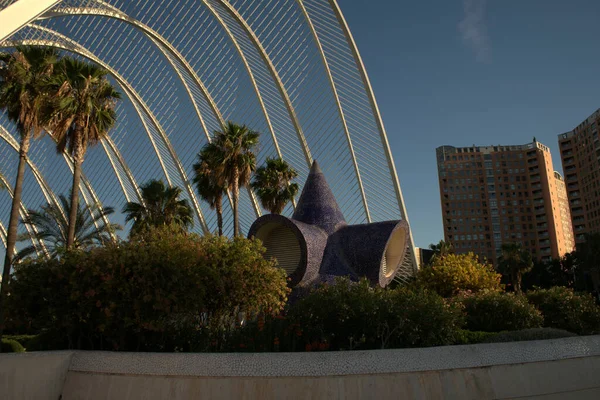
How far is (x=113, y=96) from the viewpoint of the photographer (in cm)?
2341

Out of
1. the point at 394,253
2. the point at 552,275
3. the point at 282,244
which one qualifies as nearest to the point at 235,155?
the point at 282,244

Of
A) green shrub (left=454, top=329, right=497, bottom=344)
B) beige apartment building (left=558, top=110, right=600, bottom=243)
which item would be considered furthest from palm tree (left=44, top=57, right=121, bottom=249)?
beige apartment building (left=558, top=110, right=600, bottom=243)

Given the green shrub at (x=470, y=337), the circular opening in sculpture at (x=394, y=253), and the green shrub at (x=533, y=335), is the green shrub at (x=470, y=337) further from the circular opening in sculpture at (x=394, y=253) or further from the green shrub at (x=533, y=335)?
the circular opening in sculpture at (x=394, y=253)

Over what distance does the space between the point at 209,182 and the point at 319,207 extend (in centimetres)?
949

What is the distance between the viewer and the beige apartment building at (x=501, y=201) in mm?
115125

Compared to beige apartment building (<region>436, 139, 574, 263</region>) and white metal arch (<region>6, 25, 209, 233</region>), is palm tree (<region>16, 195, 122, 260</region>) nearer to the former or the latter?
white metal arch (<region>6, 25, 209, 233</region>)

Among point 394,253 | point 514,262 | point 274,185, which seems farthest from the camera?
point 514,262

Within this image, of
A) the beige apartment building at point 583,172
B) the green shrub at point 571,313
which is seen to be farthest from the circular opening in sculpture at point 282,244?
the beige apartment building at point 583,172

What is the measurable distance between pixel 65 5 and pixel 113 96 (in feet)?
18.0

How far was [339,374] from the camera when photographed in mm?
7270

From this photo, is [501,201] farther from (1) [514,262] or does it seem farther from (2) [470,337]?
(2) [470,337]

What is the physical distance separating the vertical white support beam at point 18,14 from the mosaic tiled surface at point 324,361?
847cm

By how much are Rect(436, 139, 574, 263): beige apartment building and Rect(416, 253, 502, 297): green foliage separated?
3540 inches

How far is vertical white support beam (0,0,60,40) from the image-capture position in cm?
1228
